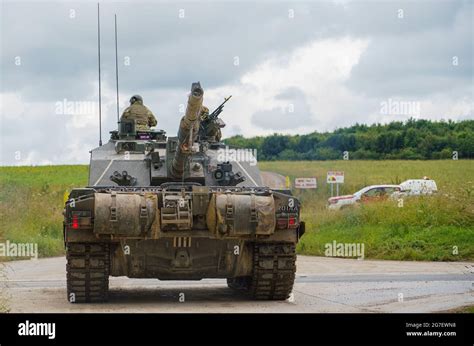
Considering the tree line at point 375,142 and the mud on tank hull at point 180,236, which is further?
the tree line at point 375,142

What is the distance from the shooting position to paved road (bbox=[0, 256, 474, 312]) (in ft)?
54.6

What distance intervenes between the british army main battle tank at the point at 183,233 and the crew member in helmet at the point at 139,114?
3.17 meters

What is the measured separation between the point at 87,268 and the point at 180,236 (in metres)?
1.44

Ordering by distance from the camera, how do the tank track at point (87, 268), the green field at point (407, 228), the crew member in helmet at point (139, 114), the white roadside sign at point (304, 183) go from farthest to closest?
the white roadside sign at point (304, 183) < the green field at point (407, 228) < the crew member in helmet at point (139, 114) < the tank track at point (87, 268)

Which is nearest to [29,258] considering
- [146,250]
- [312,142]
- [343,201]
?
[146,250]

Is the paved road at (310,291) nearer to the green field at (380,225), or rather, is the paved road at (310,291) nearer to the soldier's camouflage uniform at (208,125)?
the green field at (380,225)

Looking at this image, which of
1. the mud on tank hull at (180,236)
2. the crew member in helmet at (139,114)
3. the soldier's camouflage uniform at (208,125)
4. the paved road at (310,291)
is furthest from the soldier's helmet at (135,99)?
the mud on tank hull at (180,236)

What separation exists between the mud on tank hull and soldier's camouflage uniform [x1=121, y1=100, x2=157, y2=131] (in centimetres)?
396

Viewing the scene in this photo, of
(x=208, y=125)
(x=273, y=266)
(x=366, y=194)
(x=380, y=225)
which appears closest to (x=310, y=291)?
(x=273, y=266)

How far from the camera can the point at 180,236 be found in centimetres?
1716

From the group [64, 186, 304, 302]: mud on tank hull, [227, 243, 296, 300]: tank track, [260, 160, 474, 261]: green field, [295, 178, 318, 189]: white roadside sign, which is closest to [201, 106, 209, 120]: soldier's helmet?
[64, 186, 304, 302]: mud on tank hull

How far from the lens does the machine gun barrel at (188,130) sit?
1591 centimetres
